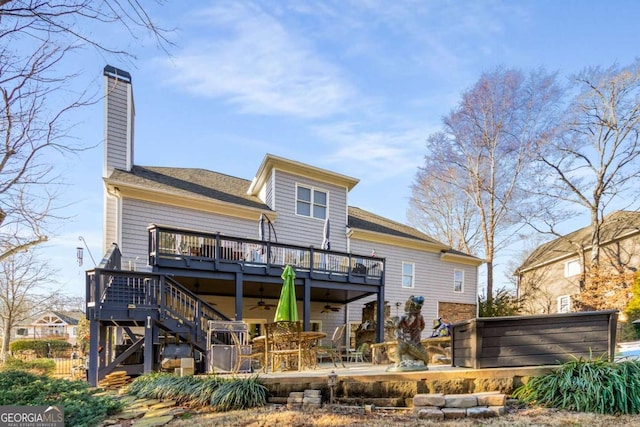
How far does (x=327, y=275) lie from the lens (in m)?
13.1

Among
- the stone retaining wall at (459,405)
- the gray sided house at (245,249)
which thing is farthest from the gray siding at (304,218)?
the stone retaining wall at (459,405)

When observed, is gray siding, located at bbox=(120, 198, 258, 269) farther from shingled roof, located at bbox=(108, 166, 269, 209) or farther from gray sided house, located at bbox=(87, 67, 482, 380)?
shingled roof, located at bbox=(108, 166, 269, 209)

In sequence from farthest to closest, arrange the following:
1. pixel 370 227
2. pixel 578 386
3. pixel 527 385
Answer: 1. pixel 370 227
2. pixel 527 385
3. pixel 578 386

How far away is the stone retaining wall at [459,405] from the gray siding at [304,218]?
9.34 m

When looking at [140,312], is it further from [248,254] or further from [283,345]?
[248,254]

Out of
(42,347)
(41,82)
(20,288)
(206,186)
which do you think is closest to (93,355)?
(41,82)

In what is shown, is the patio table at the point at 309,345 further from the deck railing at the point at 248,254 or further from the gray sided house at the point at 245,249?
the deck railing at the point at 248,254

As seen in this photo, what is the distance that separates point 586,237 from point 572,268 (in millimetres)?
1578

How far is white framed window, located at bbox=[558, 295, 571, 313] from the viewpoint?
2064 centimetres

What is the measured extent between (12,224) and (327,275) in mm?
7718

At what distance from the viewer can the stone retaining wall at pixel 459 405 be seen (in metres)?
5.19

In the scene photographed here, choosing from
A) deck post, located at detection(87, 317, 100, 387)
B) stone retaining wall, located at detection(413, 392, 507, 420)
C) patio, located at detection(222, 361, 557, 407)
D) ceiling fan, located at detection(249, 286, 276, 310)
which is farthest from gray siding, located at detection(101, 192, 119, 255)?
stone retaining wall, located at detection(413, 392, 507, 420)

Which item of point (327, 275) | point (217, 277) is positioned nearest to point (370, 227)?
point (327, 275)

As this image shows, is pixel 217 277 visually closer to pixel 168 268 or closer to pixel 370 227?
pixel 168 268
